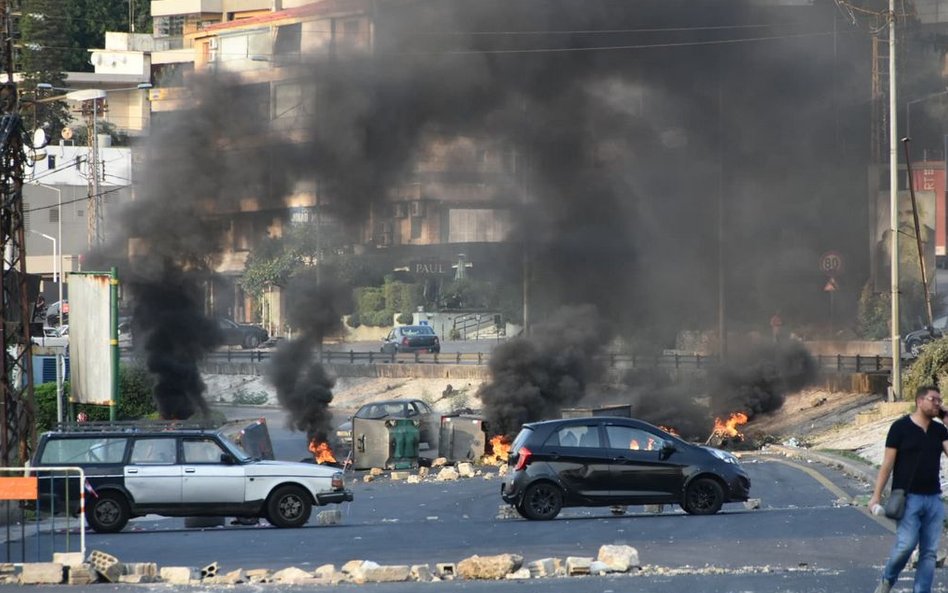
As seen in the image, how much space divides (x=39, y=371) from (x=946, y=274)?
128 feet

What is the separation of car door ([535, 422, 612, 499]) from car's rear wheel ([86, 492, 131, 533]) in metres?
5.41

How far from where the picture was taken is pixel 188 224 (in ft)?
128

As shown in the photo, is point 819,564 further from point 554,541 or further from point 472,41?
point 472,41

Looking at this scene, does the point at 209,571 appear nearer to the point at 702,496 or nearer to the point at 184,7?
the point at 702,496

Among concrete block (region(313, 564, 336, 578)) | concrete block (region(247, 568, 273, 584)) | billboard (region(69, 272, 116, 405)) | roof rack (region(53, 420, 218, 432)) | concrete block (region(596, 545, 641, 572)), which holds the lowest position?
concrete block (region(247, 568, 273, 584))

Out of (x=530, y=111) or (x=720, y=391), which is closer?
(x=720, y=391)

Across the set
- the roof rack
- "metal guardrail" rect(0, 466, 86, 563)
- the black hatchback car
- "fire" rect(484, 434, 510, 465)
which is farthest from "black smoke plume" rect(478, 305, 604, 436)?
"metal guardrail" rect(0, 466, 86, 563)

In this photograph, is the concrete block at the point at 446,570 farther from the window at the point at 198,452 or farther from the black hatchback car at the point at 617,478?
the window at the point at 198,452

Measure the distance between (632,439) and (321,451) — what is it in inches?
670

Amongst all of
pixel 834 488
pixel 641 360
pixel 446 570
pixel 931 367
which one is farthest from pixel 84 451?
pixel 641 360

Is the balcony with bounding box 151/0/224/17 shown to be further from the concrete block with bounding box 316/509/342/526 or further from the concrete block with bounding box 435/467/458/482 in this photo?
the concrete block with bounding box 316/509/342/526

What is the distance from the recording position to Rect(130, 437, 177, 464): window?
60.1 feet

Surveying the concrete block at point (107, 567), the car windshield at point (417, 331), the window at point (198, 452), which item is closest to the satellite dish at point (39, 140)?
the window at point (198, 452)

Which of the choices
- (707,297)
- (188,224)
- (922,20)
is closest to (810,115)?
(707,297)
